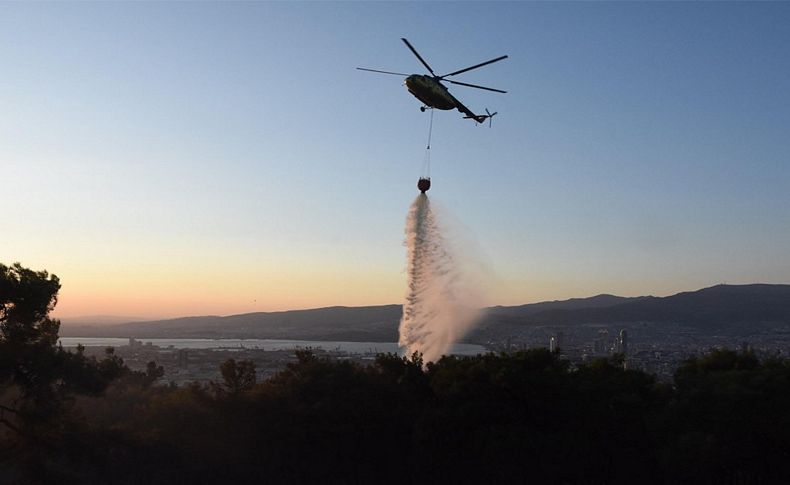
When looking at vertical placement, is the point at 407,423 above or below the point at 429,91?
below

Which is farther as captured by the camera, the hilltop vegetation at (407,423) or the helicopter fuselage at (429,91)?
the helicopter fuselage at (429,91)

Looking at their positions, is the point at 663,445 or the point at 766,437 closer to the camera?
the point at 766,437

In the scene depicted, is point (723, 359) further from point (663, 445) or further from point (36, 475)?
point (36, 475)

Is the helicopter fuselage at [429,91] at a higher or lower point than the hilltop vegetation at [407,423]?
higher

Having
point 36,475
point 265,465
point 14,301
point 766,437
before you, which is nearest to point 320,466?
point 265,465

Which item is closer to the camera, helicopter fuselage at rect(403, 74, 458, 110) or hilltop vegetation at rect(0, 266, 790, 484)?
hilltop vegetation at rect(0, 266, 790, 484)
